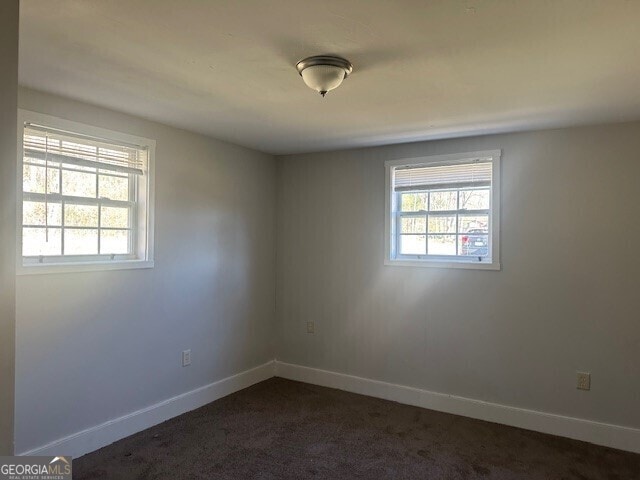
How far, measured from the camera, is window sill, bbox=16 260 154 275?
2.58m

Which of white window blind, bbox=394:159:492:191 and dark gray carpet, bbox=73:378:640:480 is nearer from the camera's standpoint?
dark gray carpet, bbox=73:378:640:480

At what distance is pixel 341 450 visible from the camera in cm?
297

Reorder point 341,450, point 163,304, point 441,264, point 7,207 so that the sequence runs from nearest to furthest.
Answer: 1. point 7,207
2. point 341,450
3. point 163,304
4. point 441,264

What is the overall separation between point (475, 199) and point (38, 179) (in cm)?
315

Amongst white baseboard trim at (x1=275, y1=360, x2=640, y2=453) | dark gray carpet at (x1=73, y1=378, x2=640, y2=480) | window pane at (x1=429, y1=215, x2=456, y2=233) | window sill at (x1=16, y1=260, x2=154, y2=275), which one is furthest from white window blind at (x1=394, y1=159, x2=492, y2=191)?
window sill at (x1=16, y1=260, x2=154, y2=275)

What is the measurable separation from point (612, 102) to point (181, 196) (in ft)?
10.1

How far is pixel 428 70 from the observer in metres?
2.19

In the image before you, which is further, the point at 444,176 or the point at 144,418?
the point at 444,176

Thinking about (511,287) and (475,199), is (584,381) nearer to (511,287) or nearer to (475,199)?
(511,287)

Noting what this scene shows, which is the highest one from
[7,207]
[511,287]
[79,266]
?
[7,207]

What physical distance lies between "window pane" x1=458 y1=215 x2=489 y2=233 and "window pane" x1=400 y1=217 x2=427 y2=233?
0.32 metres

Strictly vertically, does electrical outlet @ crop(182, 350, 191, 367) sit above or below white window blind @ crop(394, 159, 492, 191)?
below

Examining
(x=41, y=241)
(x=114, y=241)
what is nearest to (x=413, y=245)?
(x=114, y=241)

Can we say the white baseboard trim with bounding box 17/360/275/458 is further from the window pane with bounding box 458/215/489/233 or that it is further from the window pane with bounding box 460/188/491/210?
the window pane with bounding box 460/188/491/210
